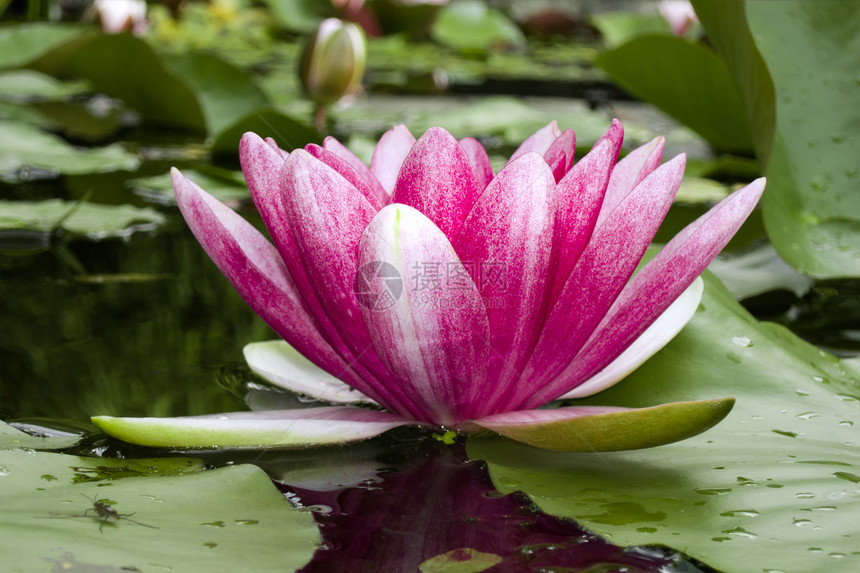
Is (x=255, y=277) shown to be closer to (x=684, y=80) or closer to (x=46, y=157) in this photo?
(x=684, y=80)

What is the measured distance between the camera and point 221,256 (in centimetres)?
67

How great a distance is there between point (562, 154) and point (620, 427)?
0.22 m

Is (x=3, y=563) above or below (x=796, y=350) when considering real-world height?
below

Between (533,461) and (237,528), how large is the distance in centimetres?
22

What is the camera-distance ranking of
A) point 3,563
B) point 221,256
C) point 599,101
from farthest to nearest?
point 599,101
point 221,256
point 3,563

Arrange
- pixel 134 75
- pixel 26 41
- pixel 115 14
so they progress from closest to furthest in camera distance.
Result: 1. pixel 134 75
2. pixel 26 41
3. pixel 115 14

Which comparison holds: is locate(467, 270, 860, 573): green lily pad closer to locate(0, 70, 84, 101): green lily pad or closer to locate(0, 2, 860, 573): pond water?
locate(0, 2, 860, 573): pond water

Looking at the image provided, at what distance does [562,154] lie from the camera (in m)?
0.65

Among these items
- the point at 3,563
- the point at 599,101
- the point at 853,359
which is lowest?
the point at 3,563

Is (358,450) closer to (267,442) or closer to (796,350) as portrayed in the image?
(267,442)

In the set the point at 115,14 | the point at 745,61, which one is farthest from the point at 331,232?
the point at 115,14

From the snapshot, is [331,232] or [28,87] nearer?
[331,232]

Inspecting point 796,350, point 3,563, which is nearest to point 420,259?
point 3,563

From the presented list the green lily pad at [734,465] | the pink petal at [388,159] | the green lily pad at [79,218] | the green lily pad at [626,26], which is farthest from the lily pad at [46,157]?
the green lily pad at [626,26]
